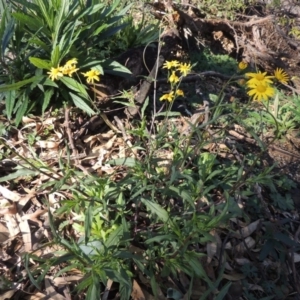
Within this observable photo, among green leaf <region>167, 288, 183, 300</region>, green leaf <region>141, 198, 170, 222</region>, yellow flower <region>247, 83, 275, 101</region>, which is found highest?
yellow flower <region>247, 83, 275, 101</region>

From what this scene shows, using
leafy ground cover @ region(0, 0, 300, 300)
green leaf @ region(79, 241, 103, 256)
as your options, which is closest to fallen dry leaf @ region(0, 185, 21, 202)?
leafy ground cover @ region(0, 0, 300, 300)

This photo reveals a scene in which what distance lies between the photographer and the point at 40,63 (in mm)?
2600

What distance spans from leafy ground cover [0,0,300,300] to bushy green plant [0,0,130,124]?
0.03 ft

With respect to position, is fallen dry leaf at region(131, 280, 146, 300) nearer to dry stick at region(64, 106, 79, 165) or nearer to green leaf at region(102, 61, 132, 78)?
dry stick at region(64, 106, 79, 165)

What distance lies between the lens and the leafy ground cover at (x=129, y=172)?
1893 mm

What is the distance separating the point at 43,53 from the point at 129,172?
3.79 feet

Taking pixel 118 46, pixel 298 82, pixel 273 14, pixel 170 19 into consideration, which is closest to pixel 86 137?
pixel 118 46

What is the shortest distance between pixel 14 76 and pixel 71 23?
1.64 ft

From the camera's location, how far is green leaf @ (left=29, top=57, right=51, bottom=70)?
256 cm

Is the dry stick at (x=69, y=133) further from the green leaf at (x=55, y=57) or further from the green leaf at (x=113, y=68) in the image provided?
the green leaf at (x=113, y=68)

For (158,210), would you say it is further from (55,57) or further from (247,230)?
(55,57)

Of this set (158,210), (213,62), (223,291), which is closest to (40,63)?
(158,210)

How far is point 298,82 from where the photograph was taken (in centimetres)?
402

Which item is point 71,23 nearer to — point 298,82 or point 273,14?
point 298,82
